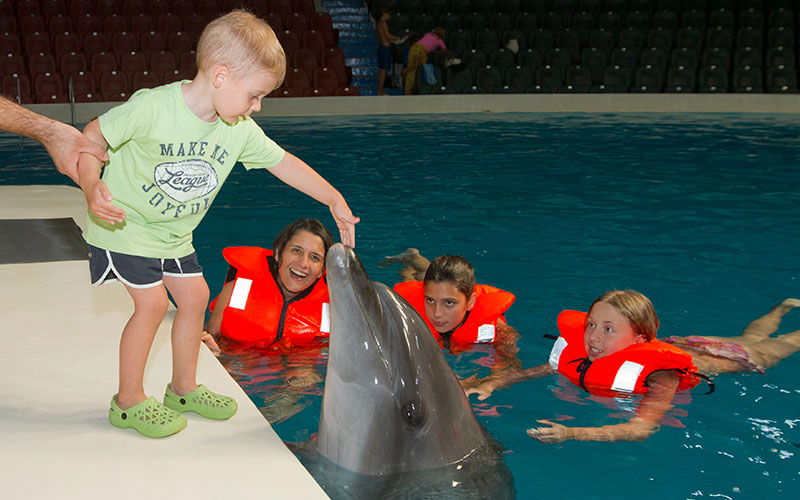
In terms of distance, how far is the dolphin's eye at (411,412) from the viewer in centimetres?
239

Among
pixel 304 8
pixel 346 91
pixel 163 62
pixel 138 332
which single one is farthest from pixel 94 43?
pixel 138 332

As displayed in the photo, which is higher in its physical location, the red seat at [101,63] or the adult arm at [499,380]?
the red seat at [101,63]

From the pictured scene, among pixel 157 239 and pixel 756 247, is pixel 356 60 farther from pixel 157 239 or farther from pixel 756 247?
pixel 157 239

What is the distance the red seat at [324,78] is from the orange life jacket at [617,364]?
15.3m

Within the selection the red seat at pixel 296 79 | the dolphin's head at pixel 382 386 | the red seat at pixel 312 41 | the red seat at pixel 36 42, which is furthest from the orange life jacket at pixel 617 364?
the red seat at pixel 312 41

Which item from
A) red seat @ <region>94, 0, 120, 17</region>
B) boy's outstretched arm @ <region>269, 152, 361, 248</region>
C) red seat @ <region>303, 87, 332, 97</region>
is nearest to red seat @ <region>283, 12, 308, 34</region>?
red seat @ <region>303, 87, 332, 97</region>

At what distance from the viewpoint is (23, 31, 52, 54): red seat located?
17219 mm

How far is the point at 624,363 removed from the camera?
13.7 ft

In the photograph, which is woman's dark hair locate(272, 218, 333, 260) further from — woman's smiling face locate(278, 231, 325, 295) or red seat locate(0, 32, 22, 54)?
red seat locate(0, 32, 22, 54)

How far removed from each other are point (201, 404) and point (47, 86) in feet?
51.6

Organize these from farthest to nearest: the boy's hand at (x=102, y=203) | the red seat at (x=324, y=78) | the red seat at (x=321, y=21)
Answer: the red seat at (x=321, y=21)
the red seat at (x=324, y=78)
the boy's hand at (x=102, y=203)

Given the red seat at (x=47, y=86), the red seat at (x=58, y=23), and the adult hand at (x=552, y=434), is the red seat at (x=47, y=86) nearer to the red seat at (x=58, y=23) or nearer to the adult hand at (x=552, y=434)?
the red seat at (x=58, y=23)

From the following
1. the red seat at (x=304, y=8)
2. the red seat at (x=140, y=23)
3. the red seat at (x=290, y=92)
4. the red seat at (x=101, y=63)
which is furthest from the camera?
the red seat at (x=304, y=8)

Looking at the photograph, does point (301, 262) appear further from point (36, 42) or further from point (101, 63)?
point (36, 42)
